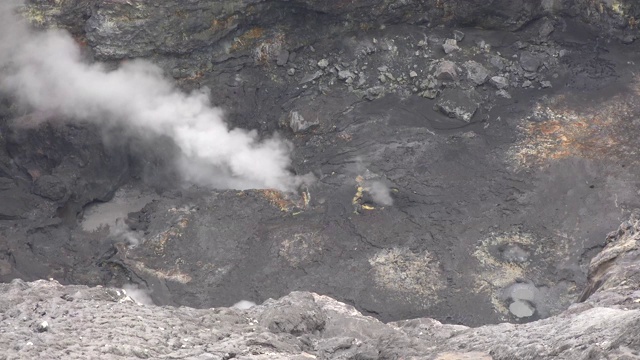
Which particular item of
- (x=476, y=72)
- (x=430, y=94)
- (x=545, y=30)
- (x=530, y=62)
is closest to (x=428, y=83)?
(x=430, y=94)

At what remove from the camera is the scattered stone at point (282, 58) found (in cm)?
1955

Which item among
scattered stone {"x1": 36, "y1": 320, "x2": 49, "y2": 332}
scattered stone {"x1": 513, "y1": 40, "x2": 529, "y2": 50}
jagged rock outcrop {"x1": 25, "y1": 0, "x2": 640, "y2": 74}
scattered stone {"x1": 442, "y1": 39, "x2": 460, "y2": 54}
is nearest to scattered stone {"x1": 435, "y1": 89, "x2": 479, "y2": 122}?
scattered stone {"x1": 442, "y1": 39, "x2": 460, "y2": 54}

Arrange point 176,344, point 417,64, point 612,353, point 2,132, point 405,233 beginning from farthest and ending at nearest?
1. point 417,64
2. point 2,132
3. point 405,233
4. point 176,344
5. point 612,353

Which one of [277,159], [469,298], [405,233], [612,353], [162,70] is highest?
[162,70]

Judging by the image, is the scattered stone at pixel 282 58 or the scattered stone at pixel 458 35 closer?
the scattered stone at pixel 282 58

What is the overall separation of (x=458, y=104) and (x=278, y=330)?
30.8 feet

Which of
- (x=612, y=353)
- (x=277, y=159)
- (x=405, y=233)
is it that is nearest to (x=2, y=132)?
(x=277, y=159)

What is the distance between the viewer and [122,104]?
18125 millimetres

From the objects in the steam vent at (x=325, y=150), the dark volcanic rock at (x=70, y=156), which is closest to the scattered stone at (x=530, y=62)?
the steam vent at (x=325, y=150)

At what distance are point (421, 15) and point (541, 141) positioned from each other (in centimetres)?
445

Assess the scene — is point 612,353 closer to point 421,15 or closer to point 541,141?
point 541,141

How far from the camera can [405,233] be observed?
1631cm

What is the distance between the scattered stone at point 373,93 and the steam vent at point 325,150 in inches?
1.2

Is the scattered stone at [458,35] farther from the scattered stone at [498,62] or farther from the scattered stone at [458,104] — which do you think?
the scattered stone at [458,104]
